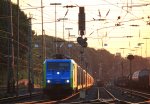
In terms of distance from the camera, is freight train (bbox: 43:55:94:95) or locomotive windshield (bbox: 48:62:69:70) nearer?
freight train (bbox: 43:55:94:95)

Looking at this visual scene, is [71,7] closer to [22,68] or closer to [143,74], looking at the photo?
[143,74]

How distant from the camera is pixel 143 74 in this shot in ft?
225

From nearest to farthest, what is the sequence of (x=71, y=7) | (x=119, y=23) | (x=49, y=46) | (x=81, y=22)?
(x=81, y=22) → (x=71, y=7) → (x=119, y=23) → (x=49, y=46)

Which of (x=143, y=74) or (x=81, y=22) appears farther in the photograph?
(x=143, y=74)

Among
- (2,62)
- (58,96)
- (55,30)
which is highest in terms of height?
(55,30)

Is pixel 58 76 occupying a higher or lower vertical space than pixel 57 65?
lower

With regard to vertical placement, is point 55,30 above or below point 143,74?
above

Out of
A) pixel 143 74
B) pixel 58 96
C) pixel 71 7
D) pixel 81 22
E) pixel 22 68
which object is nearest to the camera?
pixel 81 22

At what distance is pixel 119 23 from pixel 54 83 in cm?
1457

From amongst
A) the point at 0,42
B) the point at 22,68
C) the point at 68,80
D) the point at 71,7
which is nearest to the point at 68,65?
the point at 68,80

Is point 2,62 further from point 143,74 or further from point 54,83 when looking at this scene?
point 54,83

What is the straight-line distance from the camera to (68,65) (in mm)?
41938

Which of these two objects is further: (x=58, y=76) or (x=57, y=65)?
(x=57, y=65)

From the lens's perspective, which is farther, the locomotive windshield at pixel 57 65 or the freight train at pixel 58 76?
the locomotive windshield at pixel 57 65
